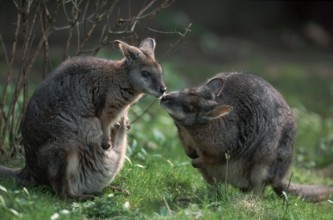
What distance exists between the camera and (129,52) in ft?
24.1

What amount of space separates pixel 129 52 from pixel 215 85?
3.38 ft

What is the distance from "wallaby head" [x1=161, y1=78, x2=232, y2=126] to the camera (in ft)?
23.9

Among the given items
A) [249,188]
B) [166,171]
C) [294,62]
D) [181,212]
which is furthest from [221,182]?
[294,62]

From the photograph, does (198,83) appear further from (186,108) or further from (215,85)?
(186,108)

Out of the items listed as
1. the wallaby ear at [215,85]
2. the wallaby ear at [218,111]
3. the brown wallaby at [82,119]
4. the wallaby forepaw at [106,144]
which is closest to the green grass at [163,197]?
the brown wallaby at [82,119]

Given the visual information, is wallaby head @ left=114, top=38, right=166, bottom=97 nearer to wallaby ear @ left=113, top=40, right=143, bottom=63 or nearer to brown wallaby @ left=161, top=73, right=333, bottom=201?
wallaby ear @ left=113, top=40, right=143, bottom=63

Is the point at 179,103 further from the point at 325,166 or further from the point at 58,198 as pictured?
the point at 325,166

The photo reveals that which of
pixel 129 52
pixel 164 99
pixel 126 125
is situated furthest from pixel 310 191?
pixel 129 52

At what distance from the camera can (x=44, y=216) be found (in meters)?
6.15

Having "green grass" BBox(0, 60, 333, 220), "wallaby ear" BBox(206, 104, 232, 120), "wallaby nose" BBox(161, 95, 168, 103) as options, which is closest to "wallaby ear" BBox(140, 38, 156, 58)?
"wallaby nose" BBox(161, 95, 168, 103)

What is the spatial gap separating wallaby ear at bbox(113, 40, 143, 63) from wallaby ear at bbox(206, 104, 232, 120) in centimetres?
99

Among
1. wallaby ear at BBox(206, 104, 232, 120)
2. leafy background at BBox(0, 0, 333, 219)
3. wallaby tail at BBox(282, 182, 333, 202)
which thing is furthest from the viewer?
wallaby tail at BBox(282, 182, 333, 202)

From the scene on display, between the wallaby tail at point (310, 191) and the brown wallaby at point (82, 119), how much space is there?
7.16ft

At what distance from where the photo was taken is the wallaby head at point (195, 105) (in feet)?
23.9
